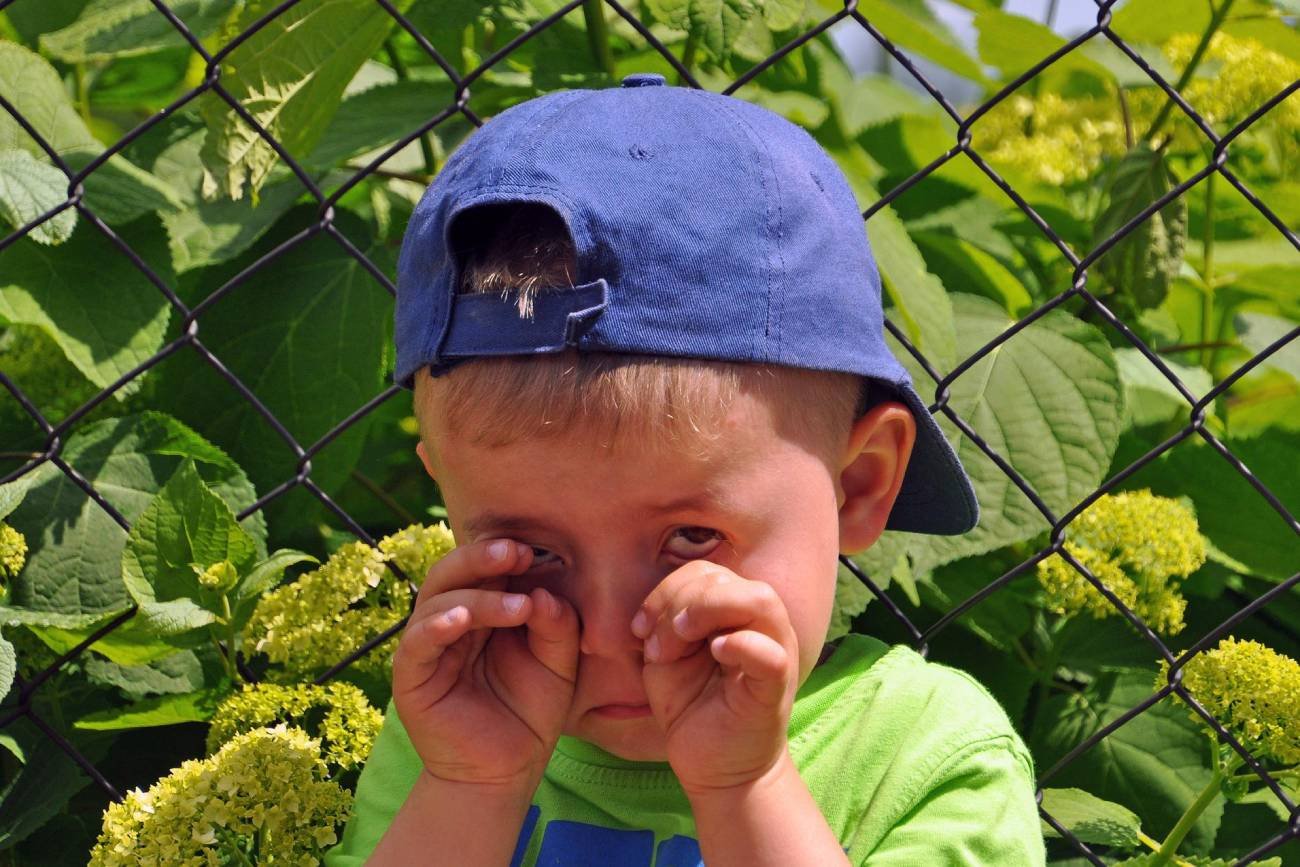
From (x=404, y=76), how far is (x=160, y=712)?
1043mm

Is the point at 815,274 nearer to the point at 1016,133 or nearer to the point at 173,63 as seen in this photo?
the point at 1016,133

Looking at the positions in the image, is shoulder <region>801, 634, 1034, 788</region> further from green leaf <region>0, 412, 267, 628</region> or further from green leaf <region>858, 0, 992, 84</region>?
green leaf <region>858, 0, 992, 84</region>

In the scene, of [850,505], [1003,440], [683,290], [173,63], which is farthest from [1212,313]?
[173,63]

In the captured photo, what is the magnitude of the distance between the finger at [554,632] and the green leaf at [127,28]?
105 centimetres

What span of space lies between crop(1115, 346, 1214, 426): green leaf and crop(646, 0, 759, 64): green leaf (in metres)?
0.82

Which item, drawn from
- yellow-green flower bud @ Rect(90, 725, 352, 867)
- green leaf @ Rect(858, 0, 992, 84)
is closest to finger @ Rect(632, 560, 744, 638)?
yellow-green flower bud @ Rect(90, 725, 352, 867)

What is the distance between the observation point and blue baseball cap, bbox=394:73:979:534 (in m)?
1.23

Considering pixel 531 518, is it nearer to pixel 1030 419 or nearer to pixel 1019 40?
pixel 1030 419

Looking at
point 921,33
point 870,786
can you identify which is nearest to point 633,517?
point 870,786

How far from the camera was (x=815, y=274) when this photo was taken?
1.32 m

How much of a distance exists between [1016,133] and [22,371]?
1.63 metres

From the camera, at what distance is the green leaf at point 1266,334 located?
214 centimetres

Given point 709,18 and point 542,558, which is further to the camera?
point 709,18

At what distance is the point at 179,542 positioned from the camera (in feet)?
5.66
